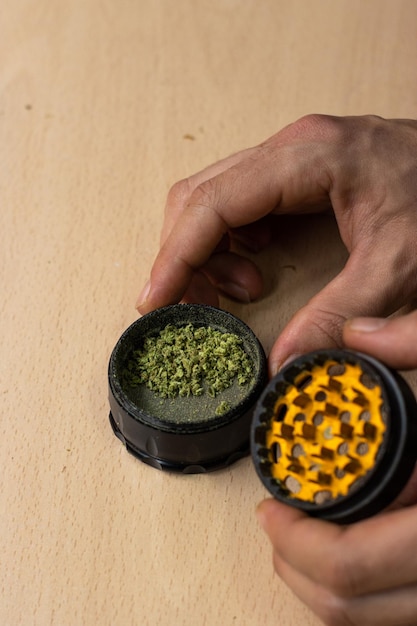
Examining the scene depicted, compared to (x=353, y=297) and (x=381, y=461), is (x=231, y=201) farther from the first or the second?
(x=381, y=461)

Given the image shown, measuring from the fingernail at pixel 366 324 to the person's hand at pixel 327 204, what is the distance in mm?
130

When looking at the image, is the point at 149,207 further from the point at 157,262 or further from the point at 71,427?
the point at 71,427

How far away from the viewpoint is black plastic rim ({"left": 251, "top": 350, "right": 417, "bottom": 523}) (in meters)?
0.69

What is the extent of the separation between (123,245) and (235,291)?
21cm

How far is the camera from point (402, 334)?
76cm

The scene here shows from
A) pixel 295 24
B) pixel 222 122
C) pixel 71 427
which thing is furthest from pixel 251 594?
pixel 295 24

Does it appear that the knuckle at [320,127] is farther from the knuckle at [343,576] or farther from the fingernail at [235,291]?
the knuckle at [343,576]

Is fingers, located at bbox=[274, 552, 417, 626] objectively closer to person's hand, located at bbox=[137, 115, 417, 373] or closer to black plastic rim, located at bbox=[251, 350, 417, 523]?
black plastic rim, located at bbox=[251, 350, 417, 523]

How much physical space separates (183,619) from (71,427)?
0.30 m

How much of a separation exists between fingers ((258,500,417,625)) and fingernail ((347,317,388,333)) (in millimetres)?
185

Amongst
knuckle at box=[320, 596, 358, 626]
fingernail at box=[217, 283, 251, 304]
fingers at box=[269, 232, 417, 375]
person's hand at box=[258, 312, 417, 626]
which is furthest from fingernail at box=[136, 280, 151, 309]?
knuckle at box=[320, 596, 358, 626]

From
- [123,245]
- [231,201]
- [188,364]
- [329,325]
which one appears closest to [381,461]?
[329,325]

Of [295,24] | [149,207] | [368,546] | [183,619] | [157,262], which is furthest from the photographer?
[295,24]

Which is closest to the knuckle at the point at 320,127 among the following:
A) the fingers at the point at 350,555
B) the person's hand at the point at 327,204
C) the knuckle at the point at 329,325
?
the person's hand at the point at 327,204
